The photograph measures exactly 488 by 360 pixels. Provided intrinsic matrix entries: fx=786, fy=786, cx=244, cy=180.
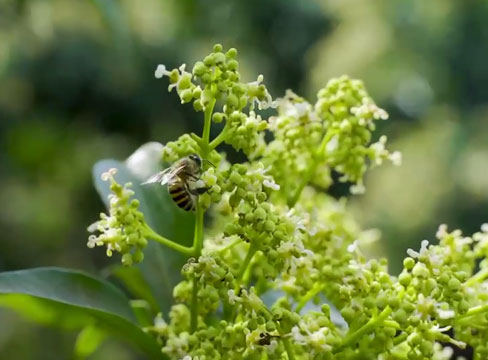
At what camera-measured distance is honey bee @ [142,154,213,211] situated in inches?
29.7

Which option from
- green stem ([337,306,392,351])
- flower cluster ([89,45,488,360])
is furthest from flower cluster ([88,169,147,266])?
green stem ([337,306,392,351])

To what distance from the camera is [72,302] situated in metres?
0.85

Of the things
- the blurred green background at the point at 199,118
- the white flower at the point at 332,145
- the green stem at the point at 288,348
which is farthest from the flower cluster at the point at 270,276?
the blurred green background at the point at 199,118

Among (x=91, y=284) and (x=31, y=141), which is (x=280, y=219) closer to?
(x=91, y=284)

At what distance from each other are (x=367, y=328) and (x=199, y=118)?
554cm

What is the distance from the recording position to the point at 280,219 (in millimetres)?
738

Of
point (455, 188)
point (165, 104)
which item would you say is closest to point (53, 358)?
point (165, 104)

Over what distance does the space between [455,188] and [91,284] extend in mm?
6259

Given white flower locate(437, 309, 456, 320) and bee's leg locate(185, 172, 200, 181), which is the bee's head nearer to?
bee's leg locate(185, 172, 200, 181)

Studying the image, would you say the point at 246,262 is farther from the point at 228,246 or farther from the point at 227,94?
the point at 227,94

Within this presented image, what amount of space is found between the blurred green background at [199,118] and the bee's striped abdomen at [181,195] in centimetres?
402

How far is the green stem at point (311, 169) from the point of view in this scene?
89 cm

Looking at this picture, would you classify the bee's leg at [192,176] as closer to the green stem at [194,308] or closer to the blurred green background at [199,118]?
the green stem at [194,308]

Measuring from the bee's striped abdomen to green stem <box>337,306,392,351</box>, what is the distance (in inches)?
8.1
